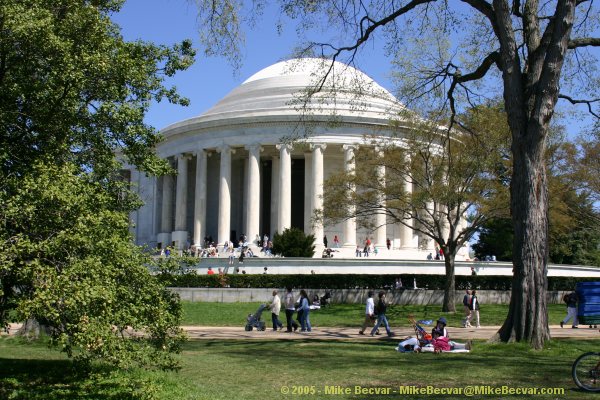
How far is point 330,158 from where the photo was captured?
64125 millimetres

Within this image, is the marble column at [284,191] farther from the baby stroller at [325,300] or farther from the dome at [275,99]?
the baby stroller at [325,300]

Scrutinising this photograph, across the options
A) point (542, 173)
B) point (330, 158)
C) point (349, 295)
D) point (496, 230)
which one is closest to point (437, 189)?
point (349, 295)

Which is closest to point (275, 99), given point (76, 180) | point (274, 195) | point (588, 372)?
point (274, 195)

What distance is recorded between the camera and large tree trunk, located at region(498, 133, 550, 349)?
59.2 ft

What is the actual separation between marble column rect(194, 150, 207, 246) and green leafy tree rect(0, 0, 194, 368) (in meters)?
46.3

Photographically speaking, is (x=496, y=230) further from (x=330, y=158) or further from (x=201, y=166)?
(x=201, y=166)

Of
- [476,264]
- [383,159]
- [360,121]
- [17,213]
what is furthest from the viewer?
[360,121]

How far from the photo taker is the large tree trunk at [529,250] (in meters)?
18.0

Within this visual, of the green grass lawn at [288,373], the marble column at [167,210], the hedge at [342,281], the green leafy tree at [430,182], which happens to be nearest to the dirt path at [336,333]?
the green grass lawn at [288,373]

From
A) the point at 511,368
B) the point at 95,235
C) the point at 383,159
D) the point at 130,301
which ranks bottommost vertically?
the point at 511,368

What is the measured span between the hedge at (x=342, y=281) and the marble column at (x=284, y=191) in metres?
17.8

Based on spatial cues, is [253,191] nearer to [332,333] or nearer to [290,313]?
[290,313]

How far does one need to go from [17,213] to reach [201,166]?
52487 millimetres

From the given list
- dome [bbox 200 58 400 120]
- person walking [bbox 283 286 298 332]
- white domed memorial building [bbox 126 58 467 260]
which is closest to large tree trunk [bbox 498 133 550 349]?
person walking [bbox 283 286 298 332]
